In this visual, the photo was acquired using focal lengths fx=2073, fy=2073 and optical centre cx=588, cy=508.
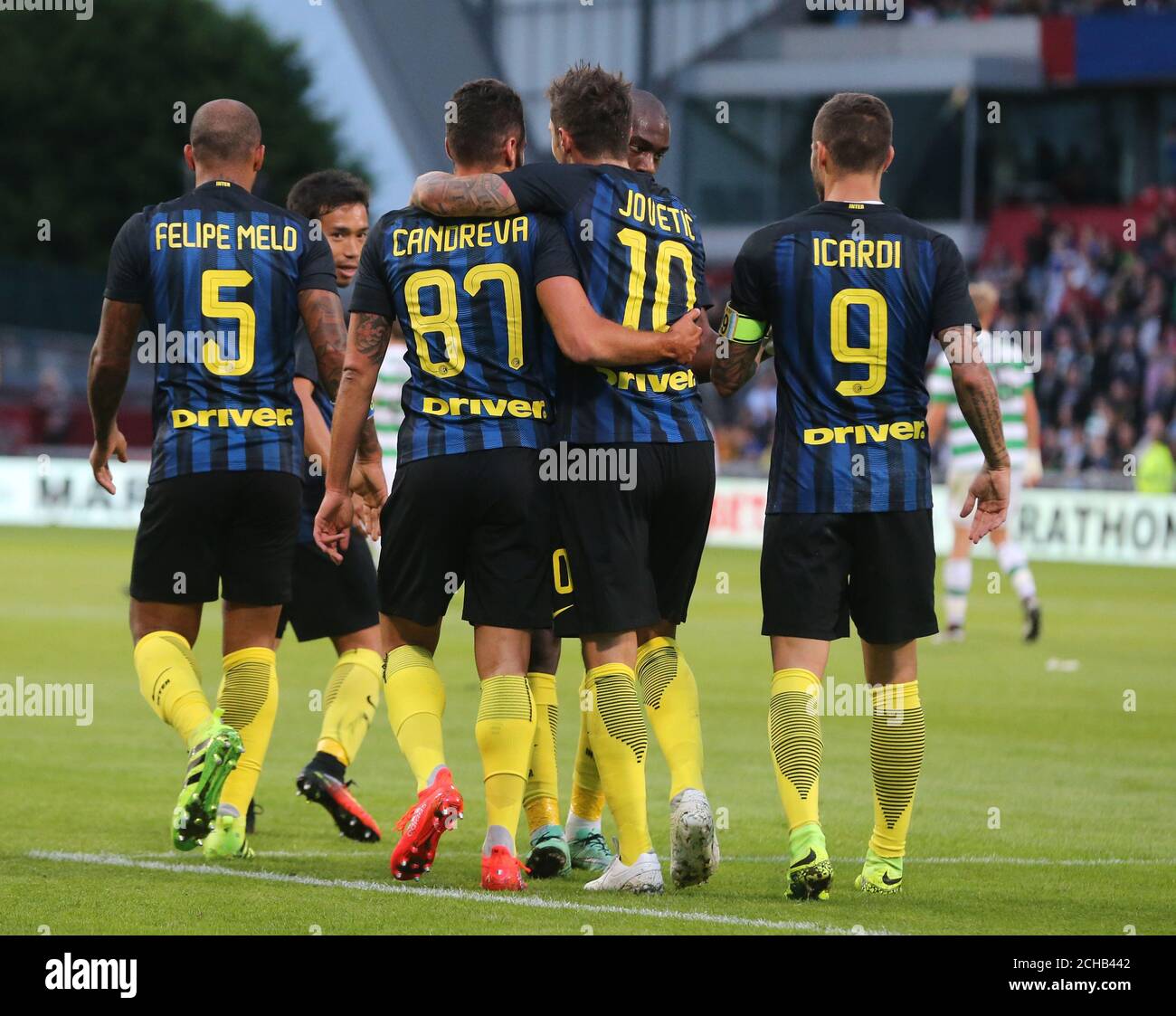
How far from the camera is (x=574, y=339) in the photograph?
5.91m

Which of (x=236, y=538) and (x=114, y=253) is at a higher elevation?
(x=114, y=253)

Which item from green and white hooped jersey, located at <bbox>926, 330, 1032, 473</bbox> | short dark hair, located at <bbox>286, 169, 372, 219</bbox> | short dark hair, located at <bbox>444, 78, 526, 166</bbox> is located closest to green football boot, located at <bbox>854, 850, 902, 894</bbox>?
short dark hair, located at <bbox>444, 78, 526, 166</bbox>

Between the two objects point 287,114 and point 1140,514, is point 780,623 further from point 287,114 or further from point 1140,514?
point 287,114

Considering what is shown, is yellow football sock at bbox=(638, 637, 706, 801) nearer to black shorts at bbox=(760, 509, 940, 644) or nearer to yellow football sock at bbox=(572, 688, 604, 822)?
black shorts at bbox=(760, 509, 940, 644)

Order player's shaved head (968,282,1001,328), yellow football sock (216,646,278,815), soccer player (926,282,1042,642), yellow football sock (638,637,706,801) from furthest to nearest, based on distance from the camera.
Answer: soccer player (926,282,1042,642), player's shaved head (968,282,1001,328), yellow football sock (216,646,278,815), yellow football sock (638,637,706,801)

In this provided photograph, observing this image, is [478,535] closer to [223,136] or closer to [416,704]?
[416,704]

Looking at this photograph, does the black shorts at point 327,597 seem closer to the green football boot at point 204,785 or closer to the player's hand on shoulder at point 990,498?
the green football boot at point 204,785

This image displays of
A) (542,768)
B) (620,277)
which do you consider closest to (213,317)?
(620,277)

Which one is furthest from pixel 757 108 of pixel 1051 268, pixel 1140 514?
pixel 1140 514

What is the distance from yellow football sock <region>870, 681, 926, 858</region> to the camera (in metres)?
6.28

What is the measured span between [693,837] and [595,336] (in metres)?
1.45

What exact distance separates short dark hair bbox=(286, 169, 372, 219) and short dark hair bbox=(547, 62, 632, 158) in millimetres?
1779

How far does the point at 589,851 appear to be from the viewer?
6.85 meters

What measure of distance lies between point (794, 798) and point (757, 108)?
40102mm
